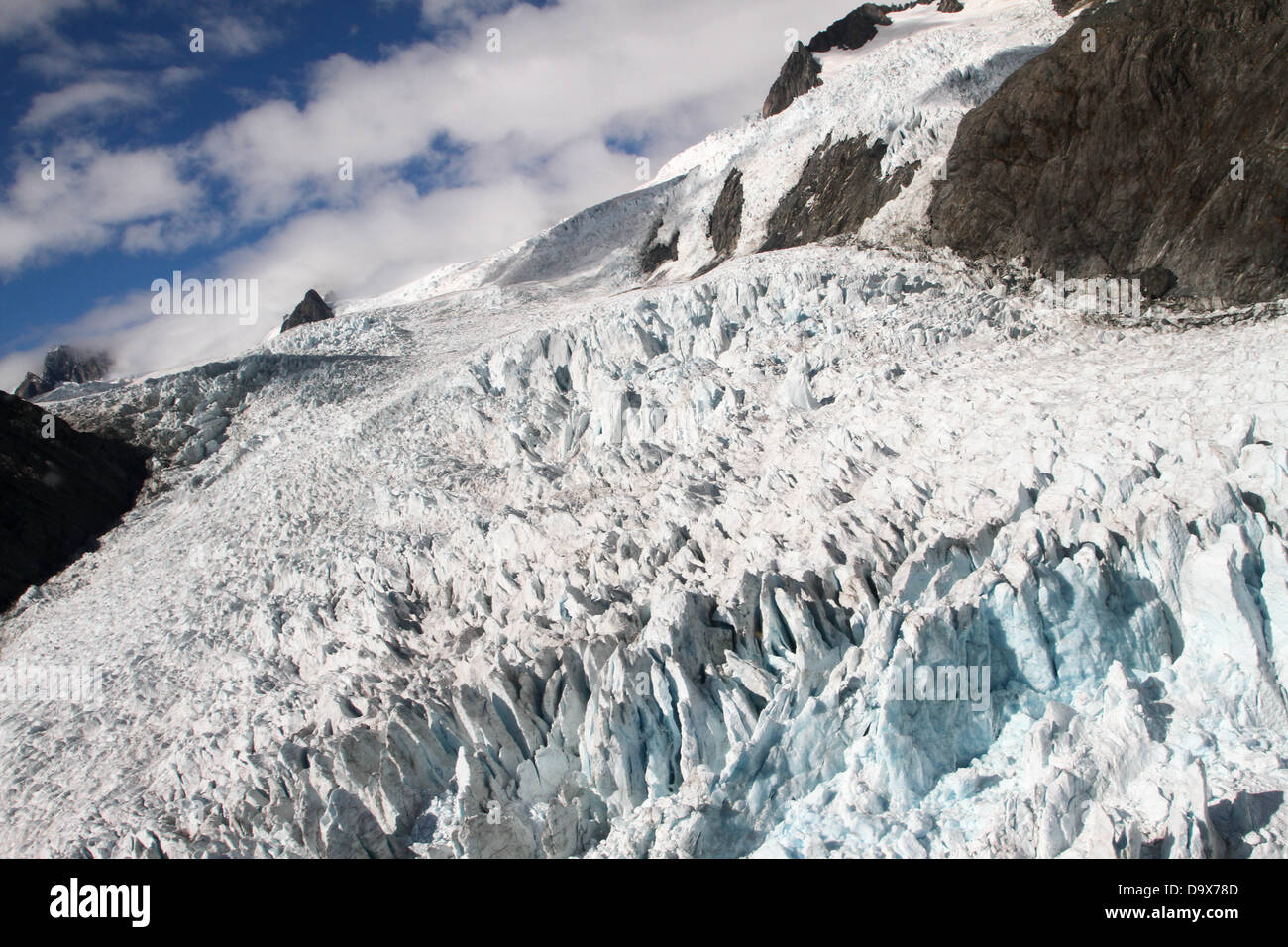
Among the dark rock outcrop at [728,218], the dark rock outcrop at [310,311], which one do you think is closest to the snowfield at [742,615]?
the dark rock outcrop at [728,218]

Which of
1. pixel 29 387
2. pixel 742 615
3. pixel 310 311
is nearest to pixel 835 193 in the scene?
pixel 742 615

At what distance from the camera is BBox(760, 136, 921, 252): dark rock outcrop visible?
105ft

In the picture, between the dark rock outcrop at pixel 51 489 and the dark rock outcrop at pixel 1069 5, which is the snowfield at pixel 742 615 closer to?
the dark rock outcrop at pixel 51 489

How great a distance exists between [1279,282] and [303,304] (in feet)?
153

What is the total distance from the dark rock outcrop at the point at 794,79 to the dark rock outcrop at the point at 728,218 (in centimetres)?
1160

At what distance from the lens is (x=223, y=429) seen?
30328mm

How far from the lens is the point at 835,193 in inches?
1353

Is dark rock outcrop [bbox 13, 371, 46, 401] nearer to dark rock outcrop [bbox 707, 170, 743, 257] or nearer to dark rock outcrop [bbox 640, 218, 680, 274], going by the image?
dark rock outcrop [bbox 640, 218, 680, 274]

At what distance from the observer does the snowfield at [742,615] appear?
1208 centimetres

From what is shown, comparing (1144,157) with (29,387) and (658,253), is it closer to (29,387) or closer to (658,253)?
(658,253)

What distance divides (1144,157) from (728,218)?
19.2 m
